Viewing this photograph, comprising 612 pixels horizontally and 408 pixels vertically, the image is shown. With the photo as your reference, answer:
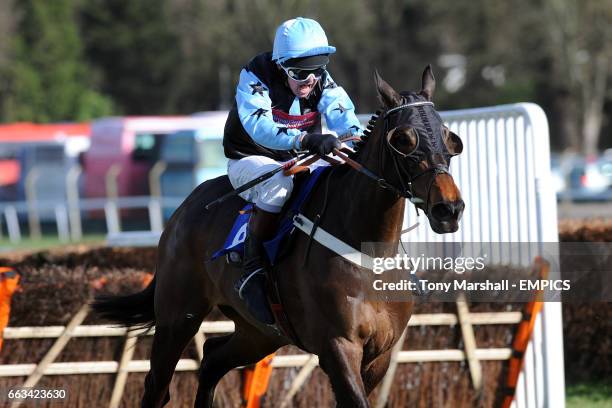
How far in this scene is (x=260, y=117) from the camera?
18.9 ft

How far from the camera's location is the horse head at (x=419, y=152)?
477 cm

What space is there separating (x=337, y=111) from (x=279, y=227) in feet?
2.40

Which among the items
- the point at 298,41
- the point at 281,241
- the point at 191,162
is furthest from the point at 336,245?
the point at 191,162

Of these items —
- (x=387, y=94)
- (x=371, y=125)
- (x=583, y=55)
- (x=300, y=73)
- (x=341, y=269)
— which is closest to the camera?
(x=387, y=94)

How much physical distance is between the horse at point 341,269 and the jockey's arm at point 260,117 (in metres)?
0.33

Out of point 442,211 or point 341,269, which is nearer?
point 442,211

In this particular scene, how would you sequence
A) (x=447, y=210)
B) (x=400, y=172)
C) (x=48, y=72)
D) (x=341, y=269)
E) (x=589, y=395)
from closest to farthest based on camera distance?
1. (x=447, y=210)
2. (x=400, y=172)
3. (x=341, y=269)
4. (x=589, y=395)
5. (x=48, y=72)

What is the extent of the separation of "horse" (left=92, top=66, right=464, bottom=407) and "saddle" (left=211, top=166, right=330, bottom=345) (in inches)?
1.4

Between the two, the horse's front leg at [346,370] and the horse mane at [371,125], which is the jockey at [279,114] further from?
the horse's front leg at [346,370]

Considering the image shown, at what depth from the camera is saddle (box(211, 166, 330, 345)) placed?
18.9 ft

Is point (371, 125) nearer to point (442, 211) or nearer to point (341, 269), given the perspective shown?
point (341, 269)

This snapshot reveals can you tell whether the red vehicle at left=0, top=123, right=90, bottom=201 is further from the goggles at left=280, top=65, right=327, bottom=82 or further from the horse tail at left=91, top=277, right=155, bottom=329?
the goggles at left=280, top=65, right=327, bottom=82

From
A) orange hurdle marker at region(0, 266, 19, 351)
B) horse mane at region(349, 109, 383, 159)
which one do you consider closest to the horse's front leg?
horse mane at region(349, 109, 383, 159)

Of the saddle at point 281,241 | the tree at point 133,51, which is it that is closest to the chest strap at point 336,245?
the saddle at point 281,241
